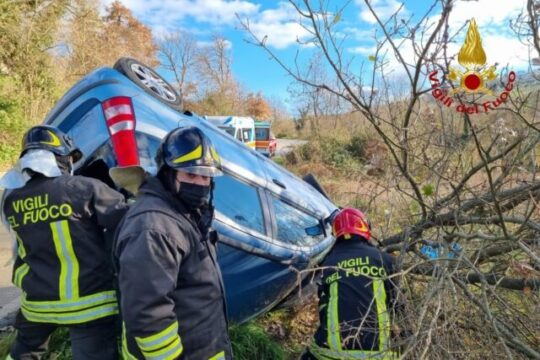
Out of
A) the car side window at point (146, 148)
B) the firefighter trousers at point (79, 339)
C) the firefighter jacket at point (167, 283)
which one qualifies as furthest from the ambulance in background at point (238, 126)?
the firefighter jacket at point (167, 283)

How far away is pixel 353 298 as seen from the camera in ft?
8.26

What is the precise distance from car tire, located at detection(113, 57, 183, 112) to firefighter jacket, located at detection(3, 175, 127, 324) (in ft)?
2.89

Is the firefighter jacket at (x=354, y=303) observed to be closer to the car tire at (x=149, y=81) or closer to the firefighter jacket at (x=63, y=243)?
the firefighter jacket at (x=63, y=243)

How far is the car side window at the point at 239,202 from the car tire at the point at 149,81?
2.38 feet

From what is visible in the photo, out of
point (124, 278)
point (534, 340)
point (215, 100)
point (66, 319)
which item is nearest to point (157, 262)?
point (124, 278)

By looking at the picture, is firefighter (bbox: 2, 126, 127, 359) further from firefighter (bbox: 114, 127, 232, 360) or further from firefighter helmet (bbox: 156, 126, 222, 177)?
firefighter helmet (bbox: 156, 126, 222, 177)

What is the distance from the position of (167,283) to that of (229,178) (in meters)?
1.32

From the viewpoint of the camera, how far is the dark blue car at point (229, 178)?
8.70 ft

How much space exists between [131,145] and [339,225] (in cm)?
139

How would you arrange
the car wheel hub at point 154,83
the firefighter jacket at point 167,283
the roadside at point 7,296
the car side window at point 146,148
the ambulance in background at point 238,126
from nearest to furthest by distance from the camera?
the firefighter jacket at point 167,283, the car side window at point 146,148, the car wheel hub at point 154,83, the roadside at point 7,296, the ambulance in background at point 238,126

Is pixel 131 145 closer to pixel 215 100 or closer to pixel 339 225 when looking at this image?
pixel 339 225

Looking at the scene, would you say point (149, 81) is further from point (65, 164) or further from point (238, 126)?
point (238, 126)

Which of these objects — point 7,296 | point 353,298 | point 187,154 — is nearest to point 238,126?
point 7,296

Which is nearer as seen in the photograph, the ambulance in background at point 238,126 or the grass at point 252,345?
the grass at point 252,345
